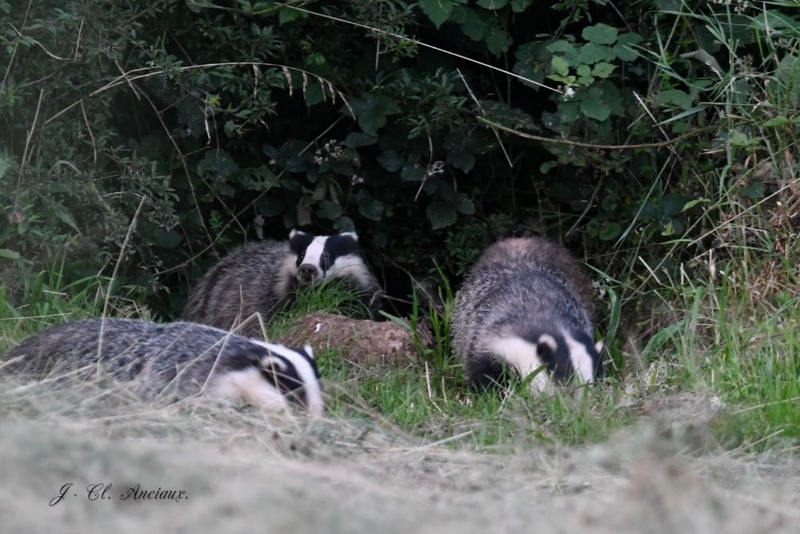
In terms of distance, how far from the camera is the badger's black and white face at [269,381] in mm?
3828

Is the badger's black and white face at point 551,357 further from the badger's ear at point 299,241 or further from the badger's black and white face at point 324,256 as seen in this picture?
the badger's ear at point 299,241

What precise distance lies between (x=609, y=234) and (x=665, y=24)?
1113 millimetres

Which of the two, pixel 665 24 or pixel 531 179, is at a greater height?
pixel 665 24

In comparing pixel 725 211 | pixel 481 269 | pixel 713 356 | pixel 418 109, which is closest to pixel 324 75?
pixel 418 109

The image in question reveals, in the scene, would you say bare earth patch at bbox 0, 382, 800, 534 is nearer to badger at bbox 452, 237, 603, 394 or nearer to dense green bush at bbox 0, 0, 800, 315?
badger at bbox 452, 237, 603, 394

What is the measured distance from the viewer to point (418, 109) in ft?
19.8

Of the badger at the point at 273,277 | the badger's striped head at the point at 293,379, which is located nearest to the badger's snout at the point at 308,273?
the badger at the point at 273,277

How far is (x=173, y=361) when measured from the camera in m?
4.05

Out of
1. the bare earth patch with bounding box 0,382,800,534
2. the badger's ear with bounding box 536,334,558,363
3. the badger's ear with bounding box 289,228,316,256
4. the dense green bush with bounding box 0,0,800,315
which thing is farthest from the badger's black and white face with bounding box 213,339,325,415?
the badger's ear with bounding box 289,228,316,256

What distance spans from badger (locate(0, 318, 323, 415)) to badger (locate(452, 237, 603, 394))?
3.30 ft

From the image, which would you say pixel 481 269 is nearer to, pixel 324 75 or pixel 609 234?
pixel 609 234

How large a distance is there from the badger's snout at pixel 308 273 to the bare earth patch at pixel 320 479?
2.35 meters

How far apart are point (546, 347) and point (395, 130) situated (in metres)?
2.03

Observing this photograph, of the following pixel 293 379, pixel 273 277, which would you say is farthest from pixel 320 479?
pixel 273 277
